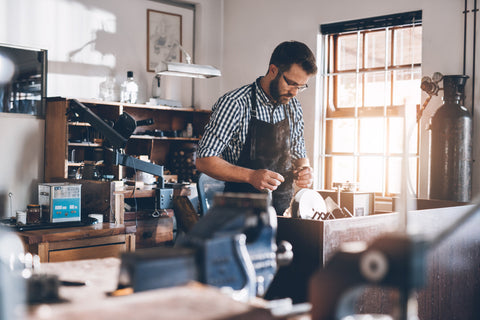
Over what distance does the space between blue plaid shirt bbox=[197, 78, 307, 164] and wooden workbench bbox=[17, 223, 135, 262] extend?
849 millimetres

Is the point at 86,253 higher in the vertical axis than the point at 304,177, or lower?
lower

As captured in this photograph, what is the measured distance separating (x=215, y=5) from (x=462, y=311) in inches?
182

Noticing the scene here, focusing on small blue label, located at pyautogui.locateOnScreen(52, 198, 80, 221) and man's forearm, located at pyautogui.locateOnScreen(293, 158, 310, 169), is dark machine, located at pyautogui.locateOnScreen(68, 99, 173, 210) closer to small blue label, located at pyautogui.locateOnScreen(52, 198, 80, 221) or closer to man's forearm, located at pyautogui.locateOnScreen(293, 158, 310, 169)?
small blue label, located at pyautogui.locateOnScreen(52, 198, 80, 221)

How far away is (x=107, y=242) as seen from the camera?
3.23 m

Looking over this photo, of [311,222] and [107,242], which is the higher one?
[311,222]

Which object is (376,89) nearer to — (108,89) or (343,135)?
(343,135)

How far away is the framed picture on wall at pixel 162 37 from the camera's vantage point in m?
6.00

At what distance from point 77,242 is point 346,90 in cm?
348

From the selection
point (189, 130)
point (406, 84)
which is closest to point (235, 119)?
point (406, 84)

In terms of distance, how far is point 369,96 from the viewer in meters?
5.46

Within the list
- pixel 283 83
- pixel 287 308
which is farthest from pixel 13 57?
pixel 287 308

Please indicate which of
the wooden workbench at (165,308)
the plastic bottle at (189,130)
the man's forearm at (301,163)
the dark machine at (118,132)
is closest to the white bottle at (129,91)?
the plastic bottle at (189,130)

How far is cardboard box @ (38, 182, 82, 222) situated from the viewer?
335 centimetres

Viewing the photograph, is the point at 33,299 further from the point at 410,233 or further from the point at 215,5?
the point at 215,5
